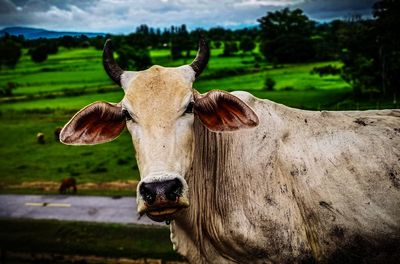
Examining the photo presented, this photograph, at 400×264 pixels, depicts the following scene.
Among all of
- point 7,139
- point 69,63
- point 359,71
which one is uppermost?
point 359,71

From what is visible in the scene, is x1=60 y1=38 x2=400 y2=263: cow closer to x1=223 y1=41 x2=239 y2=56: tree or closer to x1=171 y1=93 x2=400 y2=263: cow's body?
x1=171 y1=93 x2=400 y2=263: cow's body

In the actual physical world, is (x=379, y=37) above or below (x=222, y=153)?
above

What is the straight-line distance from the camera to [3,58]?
5031cm

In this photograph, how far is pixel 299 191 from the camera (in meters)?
4.30

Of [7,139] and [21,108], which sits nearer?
[7,139]

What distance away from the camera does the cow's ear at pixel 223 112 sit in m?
4.11

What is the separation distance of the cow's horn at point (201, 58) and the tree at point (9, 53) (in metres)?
45.9

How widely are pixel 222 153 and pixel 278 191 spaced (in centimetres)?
85

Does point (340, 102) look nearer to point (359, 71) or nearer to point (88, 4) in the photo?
point (359, 71)

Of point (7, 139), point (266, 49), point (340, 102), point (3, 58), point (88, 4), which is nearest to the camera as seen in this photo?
point (340, 102)

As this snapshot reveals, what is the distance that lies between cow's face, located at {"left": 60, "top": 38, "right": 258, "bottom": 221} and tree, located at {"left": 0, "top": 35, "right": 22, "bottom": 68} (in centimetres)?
4573

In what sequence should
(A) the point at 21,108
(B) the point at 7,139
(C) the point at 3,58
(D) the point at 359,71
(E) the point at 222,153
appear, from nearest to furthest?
(E) the point at 222,153, (D) the point at 359,71, (B) the point at 7,139, (A) the point at 21,108, (C) the point at 3,58

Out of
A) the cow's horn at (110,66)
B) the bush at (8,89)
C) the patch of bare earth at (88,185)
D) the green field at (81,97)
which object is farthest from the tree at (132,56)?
the bush at (8,89)

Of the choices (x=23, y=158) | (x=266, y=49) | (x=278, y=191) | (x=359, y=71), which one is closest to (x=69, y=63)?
(x=23, y=158)
